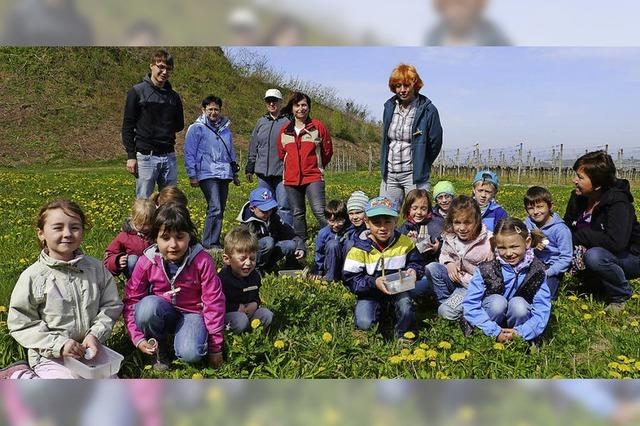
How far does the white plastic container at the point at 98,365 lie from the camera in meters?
2.62

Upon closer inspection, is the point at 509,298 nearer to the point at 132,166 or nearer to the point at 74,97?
the point at 132,166

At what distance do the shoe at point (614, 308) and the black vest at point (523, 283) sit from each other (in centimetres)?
97

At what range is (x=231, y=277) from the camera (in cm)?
335

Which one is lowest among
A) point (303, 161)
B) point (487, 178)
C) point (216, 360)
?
point (216, 360)

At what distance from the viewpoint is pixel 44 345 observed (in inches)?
103

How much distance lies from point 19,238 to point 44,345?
2716 mm

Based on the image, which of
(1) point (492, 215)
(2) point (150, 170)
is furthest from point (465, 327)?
(2) point (150, 170)

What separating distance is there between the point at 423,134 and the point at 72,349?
9.29 feet

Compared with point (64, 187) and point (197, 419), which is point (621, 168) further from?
point (197, 419)

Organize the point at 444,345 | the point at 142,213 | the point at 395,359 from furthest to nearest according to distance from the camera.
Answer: the point at 142,213 < the point at 444,345 < the point at 395,359

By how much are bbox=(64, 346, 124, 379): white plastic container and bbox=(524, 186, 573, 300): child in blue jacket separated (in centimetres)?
263

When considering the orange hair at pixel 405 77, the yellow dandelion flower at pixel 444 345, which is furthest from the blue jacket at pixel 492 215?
the yellow dandelion flower at pixel 444 345

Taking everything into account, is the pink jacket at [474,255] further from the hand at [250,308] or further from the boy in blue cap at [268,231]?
the boy in blue cap at [268,231]
